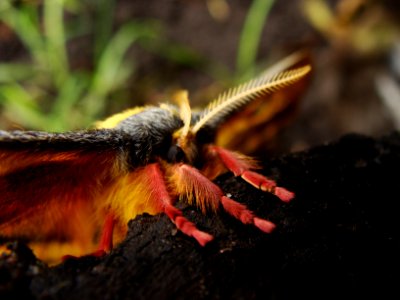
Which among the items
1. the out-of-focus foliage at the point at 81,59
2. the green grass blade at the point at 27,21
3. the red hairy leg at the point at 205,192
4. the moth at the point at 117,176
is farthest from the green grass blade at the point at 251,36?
the red hairy leg at the point at 205,192

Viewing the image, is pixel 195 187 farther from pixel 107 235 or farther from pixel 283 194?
pixel 107 235

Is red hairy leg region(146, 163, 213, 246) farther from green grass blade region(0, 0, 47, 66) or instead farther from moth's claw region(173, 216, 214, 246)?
green grass blade region(0, 0, 47, 66)

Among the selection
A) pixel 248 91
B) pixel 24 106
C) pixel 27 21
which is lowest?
pixel 248 91

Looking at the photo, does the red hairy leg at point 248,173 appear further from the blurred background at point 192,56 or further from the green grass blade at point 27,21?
the green grass blade at point 27,21

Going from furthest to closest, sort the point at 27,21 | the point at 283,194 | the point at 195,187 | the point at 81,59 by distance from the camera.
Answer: the point at 81,59 → the point at 27,21 → the point at 195,187 → the point at 283,194

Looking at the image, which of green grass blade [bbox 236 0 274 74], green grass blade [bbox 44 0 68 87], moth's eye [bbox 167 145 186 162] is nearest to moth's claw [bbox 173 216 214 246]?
moth's eye [bbox 167 145 186 162]

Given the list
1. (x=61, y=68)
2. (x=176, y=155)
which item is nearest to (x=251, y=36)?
(x=61, y=68)

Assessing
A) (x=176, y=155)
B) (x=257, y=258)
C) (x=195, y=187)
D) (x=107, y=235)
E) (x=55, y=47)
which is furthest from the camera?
(x=55, y=47)
